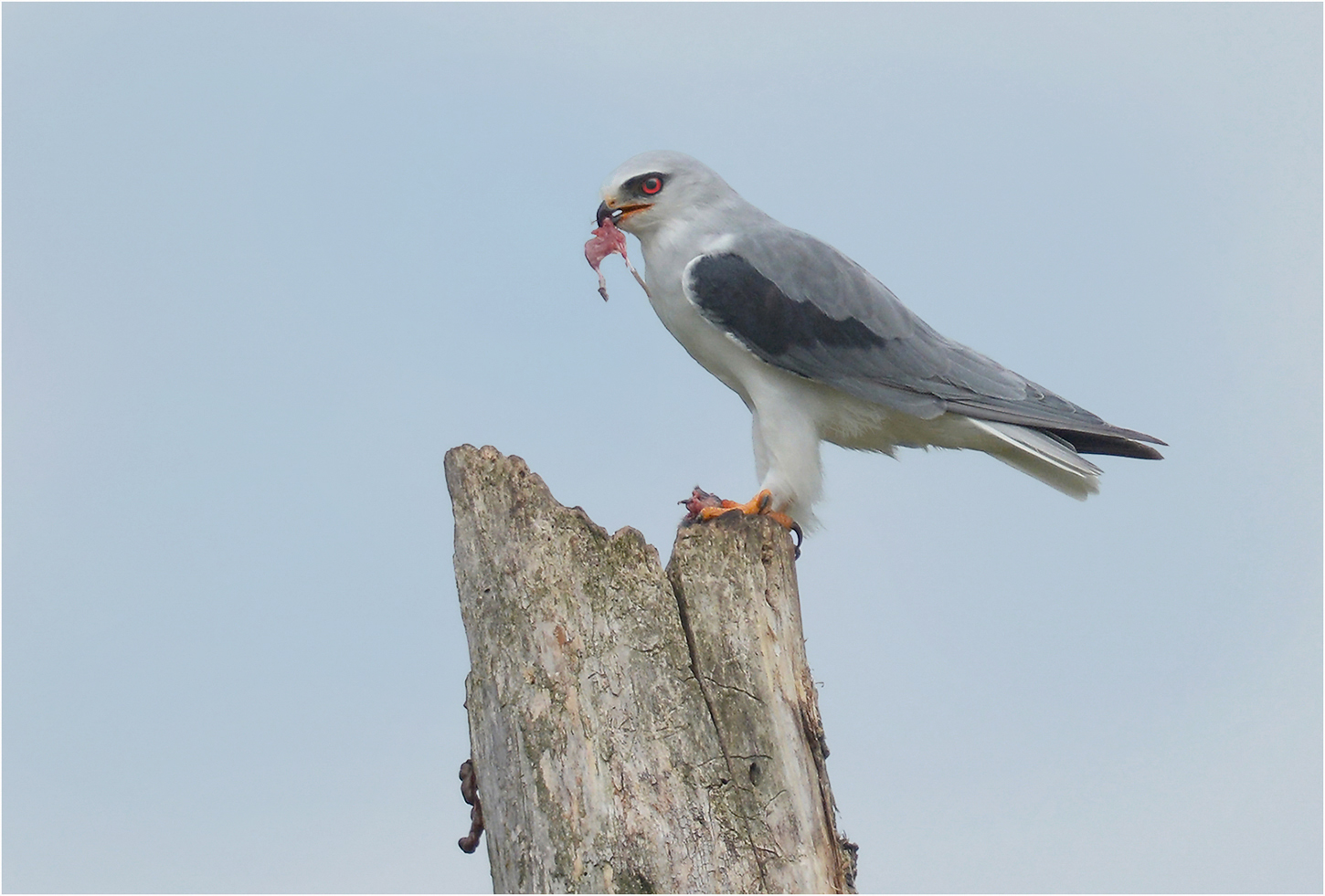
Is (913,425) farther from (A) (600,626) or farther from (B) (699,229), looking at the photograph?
(A) (600,626)

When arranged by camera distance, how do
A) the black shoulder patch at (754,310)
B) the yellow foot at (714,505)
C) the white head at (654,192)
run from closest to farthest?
the yellow foot at (714,505), the black shoulder patch at (754,310), the white head at (654,192)

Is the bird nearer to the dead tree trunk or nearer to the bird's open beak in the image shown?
the bird's open beak

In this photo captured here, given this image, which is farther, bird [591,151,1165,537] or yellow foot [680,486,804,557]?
bird [591,151,1165,537]

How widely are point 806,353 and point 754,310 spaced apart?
37 cm

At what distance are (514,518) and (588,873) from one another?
55.5 inches

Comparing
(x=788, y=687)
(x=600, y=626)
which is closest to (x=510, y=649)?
(x=600, y=626)

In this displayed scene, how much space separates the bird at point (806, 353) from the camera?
634cm

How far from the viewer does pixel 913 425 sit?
6715 millimetres

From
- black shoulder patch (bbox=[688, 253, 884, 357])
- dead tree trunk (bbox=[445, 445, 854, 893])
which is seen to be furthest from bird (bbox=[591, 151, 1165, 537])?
dead tree trunk (bbox=[445, 445, 854, 893])

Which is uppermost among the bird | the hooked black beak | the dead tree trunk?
the hooked black beak

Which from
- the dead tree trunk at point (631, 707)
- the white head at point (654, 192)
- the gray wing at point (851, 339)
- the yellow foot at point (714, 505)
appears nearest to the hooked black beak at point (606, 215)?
the white head at point (654, 192)

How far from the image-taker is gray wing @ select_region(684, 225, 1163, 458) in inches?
249

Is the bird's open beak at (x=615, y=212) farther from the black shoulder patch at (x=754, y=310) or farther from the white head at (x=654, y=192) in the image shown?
the black shoulder patch at (x=754, y=310)

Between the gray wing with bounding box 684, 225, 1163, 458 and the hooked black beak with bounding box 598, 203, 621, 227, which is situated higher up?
the hooked black beak with bounding box 598, 203, 621, 227
